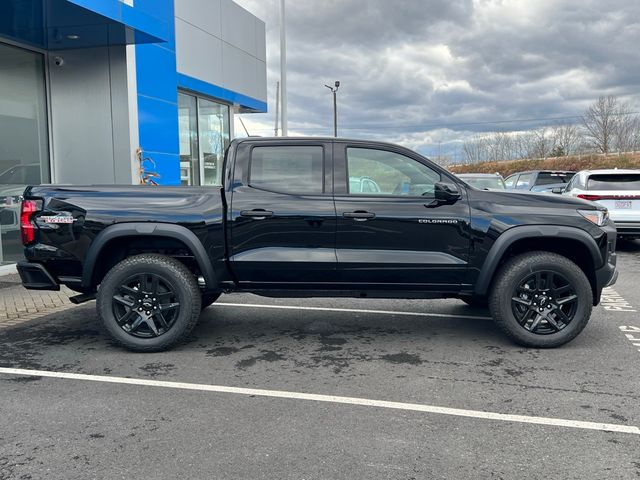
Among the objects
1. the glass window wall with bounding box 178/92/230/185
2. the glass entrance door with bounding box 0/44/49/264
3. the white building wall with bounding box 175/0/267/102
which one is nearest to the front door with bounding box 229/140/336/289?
the glass entrance door with bounding box 0/44/49/264

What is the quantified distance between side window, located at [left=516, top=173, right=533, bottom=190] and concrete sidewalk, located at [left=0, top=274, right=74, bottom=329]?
14229 millimetres

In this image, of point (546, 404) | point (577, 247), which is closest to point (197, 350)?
point (546, 404)

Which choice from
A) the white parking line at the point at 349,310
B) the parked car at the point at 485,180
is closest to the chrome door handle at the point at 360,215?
the white parking line at the point at 349,310

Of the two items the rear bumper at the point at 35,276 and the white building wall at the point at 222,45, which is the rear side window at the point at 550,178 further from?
the rear bumper at the point at 35,276

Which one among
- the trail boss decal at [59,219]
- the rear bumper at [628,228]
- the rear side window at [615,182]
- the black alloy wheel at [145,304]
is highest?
the rear side window at [615,182]

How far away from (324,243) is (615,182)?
28.4ft

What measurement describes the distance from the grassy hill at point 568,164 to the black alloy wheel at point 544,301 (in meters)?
37.7

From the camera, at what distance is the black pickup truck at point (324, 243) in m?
4.98

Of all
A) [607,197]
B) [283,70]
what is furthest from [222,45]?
[607,197]

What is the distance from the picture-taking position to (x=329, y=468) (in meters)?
3.05

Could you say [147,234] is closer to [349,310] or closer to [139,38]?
[349,310]

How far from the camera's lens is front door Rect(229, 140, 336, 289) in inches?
197

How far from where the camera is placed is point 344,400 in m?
4.00

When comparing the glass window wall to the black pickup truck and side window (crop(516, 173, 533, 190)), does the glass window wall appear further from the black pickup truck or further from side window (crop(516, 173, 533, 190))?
the black pickup truck
